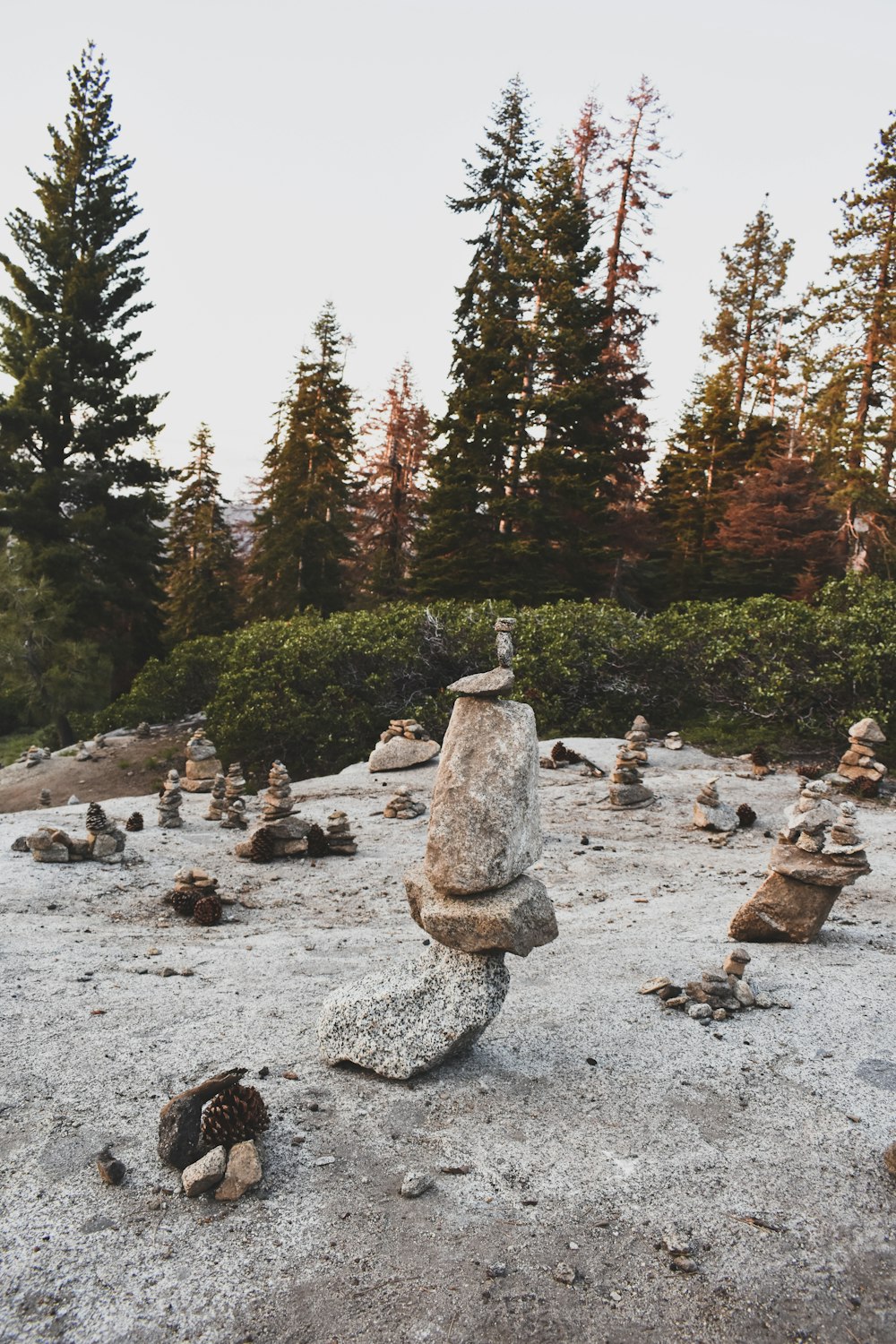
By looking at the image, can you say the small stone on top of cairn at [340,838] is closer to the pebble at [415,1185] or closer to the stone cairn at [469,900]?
the stone cairn at [469,900]

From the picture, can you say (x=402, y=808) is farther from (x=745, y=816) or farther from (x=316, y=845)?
(x=745, y=816)

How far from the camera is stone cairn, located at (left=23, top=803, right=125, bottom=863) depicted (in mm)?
8438

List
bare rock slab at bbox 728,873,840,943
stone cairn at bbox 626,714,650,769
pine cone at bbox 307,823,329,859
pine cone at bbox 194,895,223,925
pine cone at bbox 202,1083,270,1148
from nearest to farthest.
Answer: pine cone at bbox 202,1083,270,1148
bare rock slab at bbox 728,873,840,943
pine cone at bbox 194,895,223,925
pine cone at bbox 307,823,329,859
stone cairn at bbox 626,714,650,769

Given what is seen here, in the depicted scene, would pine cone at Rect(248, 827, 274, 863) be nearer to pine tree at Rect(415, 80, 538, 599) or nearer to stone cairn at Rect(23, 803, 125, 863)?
stone cairn at Rect(23, 803, 125, 863)

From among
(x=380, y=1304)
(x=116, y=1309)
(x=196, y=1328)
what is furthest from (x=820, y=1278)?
(x=116, y=1309)

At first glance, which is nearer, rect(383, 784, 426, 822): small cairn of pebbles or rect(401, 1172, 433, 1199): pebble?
rect(401, 1172, 433, 1199): pebble

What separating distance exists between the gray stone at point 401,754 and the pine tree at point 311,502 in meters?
18.8

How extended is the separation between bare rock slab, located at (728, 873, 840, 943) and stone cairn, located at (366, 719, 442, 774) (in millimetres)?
8216

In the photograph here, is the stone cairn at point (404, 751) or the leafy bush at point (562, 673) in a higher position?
the leafy bush at point (562, 673)

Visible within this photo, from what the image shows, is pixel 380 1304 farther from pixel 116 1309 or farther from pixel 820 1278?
pixel 820 1278

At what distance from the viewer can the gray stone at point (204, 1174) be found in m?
3.26

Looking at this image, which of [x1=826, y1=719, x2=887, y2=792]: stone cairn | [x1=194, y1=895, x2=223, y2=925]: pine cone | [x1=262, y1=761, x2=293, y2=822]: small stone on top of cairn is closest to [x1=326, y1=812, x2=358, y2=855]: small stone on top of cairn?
[x1=262, y1=761, x2=293, y2=822]: small stone on top of cairn

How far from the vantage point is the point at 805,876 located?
605cm

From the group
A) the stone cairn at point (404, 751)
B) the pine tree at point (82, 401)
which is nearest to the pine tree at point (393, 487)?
the pine tree at point (82, 401)
